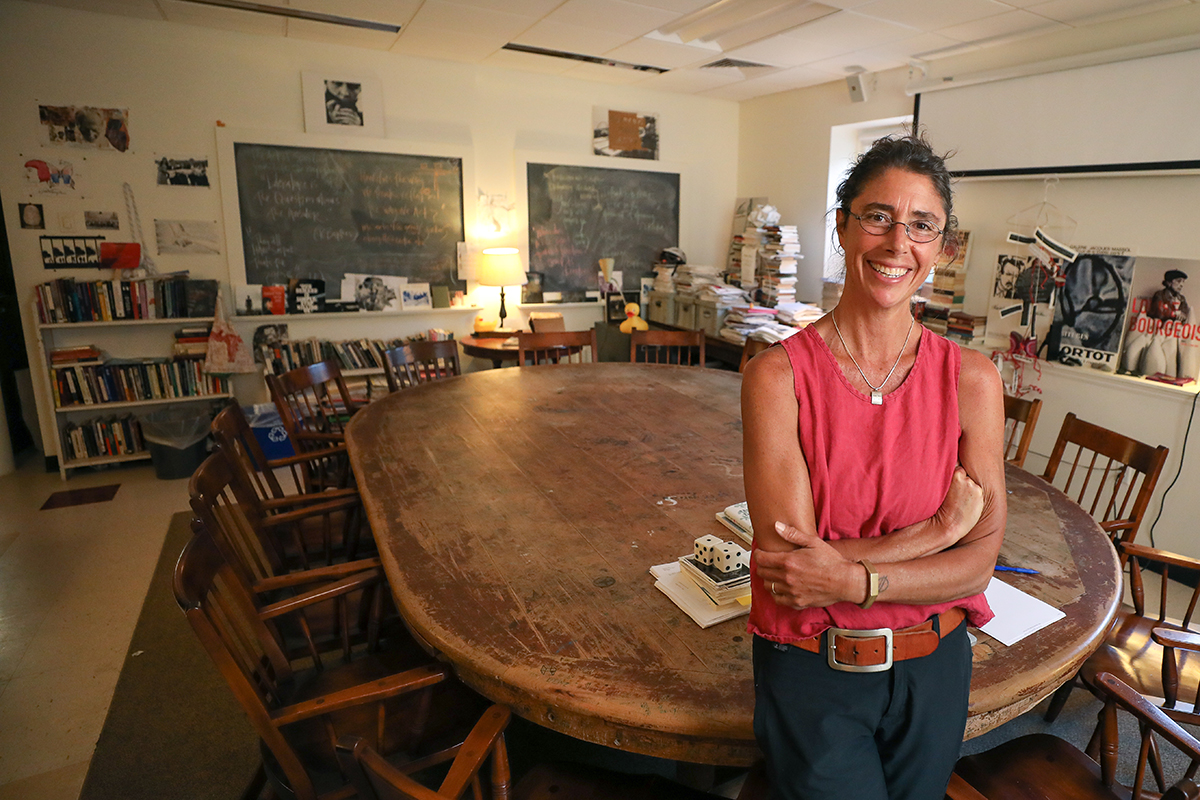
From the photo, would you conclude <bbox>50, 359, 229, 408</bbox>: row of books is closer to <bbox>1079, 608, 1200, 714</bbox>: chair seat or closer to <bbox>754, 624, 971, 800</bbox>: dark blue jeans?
<bbox>754, 624, 971, 800</bbox>: dark blue jeans

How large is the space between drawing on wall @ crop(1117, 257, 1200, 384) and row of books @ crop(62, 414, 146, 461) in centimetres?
567

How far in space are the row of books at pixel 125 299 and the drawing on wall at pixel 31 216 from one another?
33cm

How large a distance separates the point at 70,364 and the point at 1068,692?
5119mm

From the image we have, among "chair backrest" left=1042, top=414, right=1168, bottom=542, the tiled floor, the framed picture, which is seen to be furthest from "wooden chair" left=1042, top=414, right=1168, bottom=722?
the framed picture

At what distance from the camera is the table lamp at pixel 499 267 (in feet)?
15.4

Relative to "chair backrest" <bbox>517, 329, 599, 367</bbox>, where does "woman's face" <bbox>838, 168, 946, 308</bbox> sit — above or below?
above

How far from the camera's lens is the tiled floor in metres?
2.03

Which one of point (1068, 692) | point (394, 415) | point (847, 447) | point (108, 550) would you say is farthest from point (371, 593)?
point (108, 550)

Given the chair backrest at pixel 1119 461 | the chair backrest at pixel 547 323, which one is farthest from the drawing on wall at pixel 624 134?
the chair backrest at pixel 1119 461

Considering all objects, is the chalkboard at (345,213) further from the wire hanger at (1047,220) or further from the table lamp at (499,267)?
the wire hanger at (1047,220)

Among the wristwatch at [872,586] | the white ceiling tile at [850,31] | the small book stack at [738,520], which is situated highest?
the white ceiling tile at [850,31]

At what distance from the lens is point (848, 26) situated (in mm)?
3533

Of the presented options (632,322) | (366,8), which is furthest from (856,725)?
(632,322)

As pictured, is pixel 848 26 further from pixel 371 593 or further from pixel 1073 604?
pixel 371 593
